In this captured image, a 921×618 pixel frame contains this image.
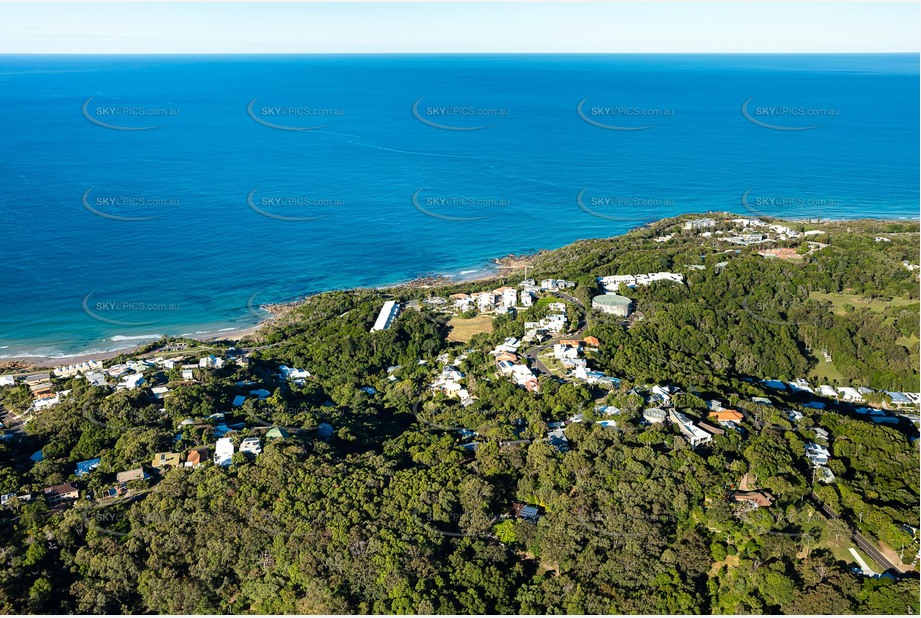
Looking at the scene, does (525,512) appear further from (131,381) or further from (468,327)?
(131,381)

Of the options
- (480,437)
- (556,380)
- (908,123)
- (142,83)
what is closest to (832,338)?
(556,380)

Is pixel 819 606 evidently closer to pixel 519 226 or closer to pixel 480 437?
pixel 480 437

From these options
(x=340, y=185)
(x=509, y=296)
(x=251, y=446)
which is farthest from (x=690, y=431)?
(x=340, y=185)

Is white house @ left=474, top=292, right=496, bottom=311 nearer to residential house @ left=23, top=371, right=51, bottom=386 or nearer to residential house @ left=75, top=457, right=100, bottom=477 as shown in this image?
residential house @ left=75, top=457, right=100, bottom=477

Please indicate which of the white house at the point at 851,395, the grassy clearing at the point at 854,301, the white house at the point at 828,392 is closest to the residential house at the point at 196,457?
the white house at the point at 828,392

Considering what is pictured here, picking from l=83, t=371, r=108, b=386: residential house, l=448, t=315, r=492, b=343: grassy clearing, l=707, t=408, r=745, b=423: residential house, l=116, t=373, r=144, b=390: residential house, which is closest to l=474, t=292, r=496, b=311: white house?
l=448, t=315, r=492, b=343: grassy clearing

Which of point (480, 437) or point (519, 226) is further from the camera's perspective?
point (519, 226)

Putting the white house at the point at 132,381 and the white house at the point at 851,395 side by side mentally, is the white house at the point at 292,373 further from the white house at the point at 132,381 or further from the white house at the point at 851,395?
the white house at the point at 851,395
